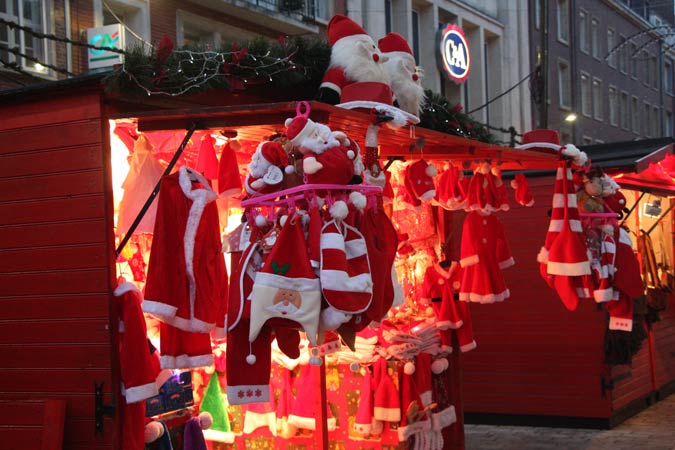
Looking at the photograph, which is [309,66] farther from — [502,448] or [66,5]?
[66,5]

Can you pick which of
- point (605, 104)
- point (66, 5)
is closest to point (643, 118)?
point (605, 104)

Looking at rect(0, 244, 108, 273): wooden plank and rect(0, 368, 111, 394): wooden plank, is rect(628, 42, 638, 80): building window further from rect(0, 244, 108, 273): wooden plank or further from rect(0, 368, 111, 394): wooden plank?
rect(0, 368, 111, 394): wooden plank

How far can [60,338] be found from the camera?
518cm

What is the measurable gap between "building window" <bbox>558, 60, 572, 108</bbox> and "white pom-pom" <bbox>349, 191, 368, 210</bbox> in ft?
82.5

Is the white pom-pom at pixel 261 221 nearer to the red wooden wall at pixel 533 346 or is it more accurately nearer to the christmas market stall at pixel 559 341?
the christmas market stall at pixel 559 341

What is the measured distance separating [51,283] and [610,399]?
651 cm

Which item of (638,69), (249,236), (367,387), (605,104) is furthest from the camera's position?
(638,69)

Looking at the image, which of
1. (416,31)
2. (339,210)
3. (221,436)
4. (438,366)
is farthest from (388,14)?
(339,210)

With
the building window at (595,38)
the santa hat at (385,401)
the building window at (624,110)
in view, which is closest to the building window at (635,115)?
the building window at (624,110)

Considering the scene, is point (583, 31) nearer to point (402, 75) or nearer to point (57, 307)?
point (402, 75)

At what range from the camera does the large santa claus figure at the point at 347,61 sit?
5.59 meters

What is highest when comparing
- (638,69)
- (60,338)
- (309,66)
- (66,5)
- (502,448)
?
(638,69)

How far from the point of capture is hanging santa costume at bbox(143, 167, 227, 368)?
4.86 m

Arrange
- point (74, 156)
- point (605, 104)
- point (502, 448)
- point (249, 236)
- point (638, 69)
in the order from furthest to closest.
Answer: point (638, 69) < point (605, 104) < point (502, 448) < point (74, 156) < point (249, 236)
